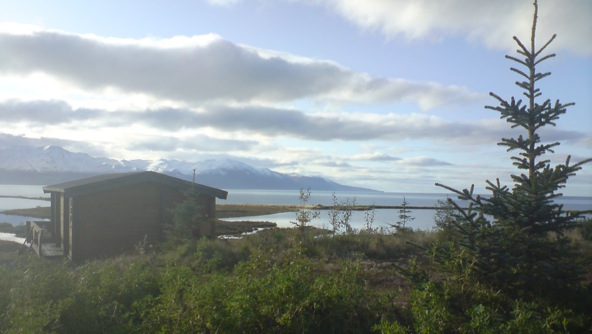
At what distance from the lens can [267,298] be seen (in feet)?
19.2

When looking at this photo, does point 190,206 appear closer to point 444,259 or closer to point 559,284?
point 444,259

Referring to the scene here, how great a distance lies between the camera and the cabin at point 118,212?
59.3 feet

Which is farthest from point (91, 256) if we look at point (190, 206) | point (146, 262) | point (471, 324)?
point (471, 324)

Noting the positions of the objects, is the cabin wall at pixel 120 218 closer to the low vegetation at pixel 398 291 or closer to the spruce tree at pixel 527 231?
the low vegetation at pixel 398 291

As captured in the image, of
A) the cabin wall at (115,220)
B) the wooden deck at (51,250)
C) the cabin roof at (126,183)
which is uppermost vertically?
the cabin roof at (126,183)

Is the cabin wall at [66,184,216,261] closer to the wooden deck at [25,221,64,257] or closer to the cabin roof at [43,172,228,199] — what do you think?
A: the cabin roof at [43,172,228,199]

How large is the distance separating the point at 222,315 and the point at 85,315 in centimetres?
179

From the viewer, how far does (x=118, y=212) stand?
18.8 meters

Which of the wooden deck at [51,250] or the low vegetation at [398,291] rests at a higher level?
the low vegetation at [398,291]

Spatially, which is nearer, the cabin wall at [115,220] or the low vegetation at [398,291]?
the low vegetation at [398,291]

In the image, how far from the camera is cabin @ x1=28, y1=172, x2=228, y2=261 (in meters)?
18.1

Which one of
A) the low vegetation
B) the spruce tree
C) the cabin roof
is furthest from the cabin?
the spruce tree

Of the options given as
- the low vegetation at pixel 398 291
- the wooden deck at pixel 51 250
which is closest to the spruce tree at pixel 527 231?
the low vegetation at pixel 398 291

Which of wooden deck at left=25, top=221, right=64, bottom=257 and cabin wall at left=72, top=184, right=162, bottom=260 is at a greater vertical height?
cabin wall at left=72, top=184, right=162, bottom=260
